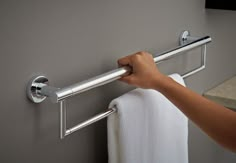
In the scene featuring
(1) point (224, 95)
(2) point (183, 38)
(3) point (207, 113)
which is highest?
(2) point (183, 38)

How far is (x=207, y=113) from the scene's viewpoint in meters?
0.72

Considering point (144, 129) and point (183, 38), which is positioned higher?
point (183, 38)

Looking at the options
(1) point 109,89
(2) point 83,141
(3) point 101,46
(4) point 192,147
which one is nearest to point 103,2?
(3) point 101,46

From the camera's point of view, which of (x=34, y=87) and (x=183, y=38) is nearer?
(x=34, y=87)

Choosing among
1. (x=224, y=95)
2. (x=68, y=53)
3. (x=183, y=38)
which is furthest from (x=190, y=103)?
(x=224, y=95)

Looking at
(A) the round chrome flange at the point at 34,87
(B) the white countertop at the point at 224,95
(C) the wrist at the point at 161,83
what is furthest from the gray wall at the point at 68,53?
(B) the white countertop at the point at 224,95

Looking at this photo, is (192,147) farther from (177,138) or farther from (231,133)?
(231,133)

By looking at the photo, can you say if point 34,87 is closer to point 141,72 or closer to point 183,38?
point 141,72

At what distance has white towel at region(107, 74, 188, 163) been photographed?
0.74m

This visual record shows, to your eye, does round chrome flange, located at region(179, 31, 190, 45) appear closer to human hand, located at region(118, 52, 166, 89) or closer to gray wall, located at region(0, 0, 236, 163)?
gray wall, located at region(0, 0, 236, 163)

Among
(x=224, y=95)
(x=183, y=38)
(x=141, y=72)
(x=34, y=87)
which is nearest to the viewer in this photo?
(x=34, y=87)

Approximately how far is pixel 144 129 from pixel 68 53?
249 millimetres

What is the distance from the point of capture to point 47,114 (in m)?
0.68

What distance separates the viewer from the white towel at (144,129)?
0.74 m
